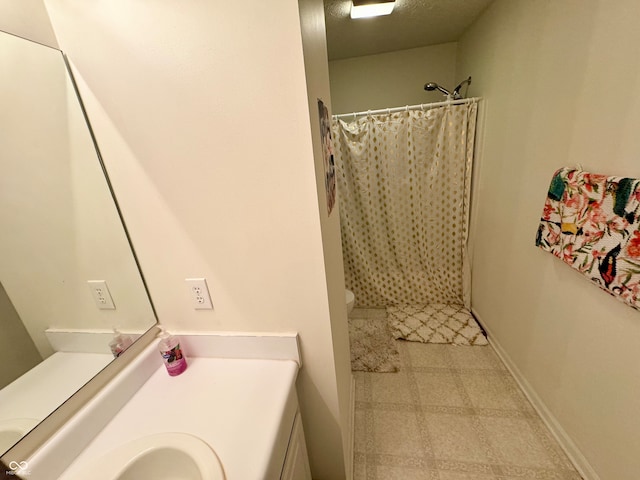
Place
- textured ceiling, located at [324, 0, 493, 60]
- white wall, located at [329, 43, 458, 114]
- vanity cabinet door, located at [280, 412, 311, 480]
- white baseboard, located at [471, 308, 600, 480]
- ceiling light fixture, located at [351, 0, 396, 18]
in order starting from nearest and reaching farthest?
1. vanity cabinet door, located at [280, 412, 311, 480]
2. white baseboard, located at [471, 308, 600, 480]
3. ceiling light fixture, located at [351, 0, 396, 18]
4. textured ceiling, located at [324, 0, 493, 60]
5. white wall, located at [329, 43, 458, 114]

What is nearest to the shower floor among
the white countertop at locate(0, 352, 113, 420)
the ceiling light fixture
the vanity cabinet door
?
the vanity cabinet door

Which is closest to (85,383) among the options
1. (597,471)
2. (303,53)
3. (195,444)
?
(195,444)

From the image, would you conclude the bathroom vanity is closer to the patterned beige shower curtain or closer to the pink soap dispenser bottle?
the pink soap dispenser bottle

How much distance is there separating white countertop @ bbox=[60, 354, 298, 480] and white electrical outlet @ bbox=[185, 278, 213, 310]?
0.22 meters

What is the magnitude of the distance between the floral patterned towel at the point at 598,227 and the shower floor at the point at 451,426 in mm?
913

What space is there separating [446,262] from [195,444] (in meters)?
2.25

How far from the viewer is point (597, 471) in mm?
1096

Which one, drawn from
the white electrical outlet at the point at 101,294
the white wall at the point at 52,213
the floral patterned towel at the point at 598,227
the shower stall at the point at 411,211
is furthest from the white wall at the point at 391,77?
the white electrical outlet at the point at 101,294

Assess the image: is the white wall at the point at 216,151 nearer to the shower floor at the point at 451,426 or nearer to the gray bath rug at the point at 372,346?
the shower floor at the point at 451,426

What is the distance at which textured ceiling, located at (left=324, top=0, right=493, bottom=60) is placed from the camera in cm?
177

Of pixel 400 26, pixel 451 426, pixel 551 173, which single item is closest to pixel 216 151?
pixel 551 173

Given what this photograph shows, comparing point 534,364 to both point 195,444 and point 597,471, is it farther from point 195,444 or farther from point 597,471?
point 195,444

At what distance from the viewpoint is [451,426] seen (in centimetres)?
142

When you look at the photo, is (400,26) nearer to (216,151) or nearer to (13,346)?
(216,151)
